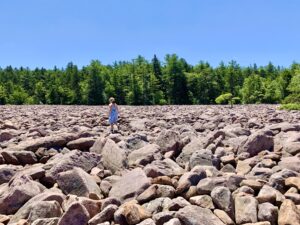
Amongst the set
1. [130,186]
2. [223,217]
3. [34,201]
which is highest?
[130,186]

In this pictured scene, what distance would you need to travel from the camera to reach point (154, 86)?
101750 mm

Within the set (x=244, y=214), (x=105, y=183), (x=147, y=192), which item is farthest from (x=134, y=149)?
(x=244, y=214)

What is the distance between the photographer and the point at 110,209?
7324mm

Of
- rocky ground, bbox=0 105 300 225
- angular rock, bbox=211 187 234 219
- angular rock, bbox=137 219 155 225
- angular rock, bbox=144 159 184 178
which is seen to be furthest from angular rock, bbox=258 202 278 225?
angular rock, bbox=144 159 184 178

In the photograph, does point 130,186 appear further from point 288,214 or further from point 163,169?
point 288,214

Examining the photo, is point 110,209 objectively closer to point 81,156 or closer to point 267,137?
point 81,156

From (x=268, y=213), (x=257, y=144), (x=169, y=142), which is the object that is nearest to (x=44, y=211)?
(x=268, y=213)

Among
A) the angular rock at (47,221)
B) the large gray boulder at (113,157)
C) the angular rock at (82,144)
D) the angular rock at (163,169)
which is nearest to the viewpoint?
the angular rock at (47,221)

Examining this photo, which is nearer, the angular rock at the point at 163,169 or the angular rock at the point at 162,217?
the angular rock at the point at 162,217

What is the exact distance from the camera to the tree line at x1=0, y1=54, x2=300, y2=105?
97.3 m

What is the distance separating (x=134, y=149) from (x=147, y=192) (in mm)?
4498

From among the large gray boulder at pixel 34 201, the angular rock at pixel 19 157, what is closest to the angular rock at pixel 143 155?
the angular rock at pixel 19 157

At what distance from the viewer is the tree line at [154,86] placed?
9731 centimetres

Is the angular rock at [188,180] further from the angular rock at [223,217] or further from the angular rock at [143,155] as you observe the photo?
the angular rock at [143,155]
